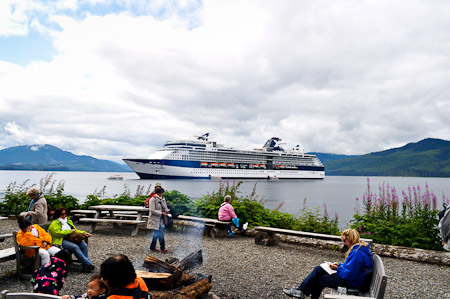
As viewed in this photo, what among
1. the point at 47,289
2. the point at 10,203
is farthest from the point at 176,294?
the point at 10,203

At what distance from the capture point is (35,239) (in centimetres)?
434

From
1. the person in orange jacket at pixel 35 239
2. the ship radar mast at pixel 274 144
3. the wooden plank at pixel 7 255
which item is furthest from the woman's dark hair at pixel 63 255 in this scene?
the ship radar mast at pixel 274 144

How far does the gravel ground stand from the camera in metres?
4.29

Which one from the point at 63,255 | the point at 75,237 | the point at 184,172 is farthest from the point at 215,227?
the point at 184,172

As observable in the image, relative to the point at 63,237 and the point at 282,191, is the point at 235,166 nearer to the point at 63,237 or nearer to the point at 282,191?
the point at 282,191

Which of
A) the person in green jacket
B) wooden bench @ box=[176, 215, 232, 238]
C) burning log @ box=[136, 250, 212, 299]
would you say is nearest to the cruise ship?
wooden bench @ box=[176, 215, 232, 238]

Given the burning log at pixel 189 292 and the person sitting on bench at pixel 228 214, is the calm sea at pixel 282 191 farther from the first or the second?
the burning log at pixel 189 292

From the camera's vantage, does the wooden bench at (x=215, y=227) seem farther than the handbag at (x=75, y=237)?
Yes

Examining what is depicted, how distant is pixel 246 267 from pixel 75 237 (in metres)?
2.77

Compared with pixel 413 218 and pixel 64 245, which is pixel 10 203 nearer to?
pixel 64 245

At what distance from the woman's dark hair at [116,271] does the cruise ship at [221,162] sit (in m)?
59.4

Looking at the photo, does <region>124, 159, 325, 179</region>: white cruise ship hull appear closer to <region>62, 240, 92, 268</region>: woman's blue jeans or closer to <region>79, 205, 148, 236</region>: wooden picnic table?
<region>79, 205, 148, 236</region>: wooden picnic table

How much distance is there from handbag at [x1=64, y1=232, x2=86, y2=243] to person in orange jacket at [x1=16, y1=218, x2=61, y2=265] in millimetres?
291

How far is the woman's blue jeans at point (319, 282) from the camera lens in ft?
11.2
